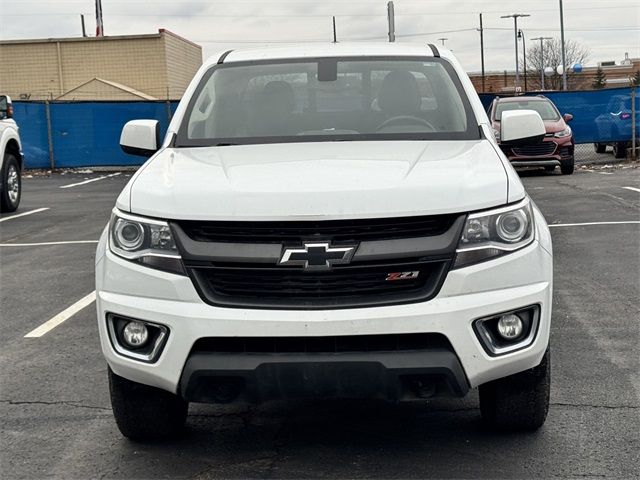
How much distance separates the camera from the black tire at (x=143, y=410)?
4145 mm

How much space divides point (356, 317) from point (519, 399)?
100 cm

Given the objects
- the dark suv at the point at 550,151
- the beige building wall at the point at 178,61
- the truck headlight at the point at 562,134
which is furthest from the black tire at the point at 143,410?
the beige building wall at the point at 178,61

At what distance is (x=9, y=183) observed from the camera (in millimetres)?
14102

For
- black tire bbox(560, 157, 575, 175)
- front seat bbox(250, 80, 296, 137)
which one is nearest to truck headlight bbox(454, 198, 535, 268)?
front seat bbox(250, 80, 296, 137)

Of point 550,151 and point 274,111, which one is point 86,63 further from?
point 274,111

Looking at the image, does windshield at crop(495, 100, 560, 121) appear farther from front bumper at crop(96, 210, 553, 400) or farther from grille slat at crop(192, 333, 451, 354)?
grille slat at crop(192, 333, 451, 354)

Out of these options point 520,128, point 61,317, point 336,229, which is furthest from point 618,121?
point 336,229

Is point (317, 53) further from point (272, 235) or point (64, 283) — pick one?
point (64, 283)

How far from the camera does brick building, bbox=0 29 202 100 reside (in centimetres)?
4444

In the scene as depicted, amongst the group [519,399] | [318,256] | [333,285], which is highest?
[318,256]

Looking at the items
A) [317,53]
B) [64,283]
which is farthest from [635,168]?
[317,53]

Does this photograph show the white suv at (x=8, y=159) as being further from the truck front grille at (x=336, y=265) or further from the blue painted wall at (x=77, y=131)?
the truck front grille at (x=336, y=265)

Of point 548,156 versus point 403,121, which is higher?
point 403,121

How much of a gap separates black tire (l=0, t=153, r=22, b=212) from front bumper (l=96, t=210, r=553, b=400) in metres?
10.6
